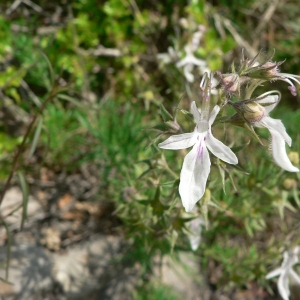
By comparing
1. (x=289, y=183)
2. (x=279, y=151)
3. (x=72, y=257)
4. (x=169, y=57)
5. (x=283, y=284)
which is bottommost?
(x=72, y=257)

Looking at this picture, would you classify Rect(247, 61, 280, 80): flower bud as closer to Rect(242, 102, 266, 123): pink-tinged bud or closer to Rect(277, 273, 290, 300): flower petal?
Rect(242, 102, 266, 123): pink-tinged bud

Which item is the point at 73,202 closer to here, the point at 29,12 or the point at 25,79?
the point at 25,79

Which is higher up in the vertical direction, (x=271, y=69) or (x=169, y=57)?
(x=271, y=69)

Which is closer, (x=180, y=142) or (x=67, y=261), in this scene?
(x=180, y=142)

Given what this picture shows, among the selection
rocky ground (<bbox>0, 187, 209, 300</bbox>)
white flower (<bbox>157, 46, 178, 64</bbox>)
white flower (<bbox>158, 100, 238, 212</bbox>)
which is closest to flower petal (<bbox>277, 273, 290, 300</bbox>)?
rocky ground (<bbox>0, 187, 209, 300</bbox>)

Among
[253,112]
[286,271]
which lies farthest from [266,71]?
[286,271]

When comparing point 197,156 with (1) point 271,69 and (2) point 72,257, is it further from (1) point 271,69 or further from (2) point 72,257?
(2) point 72,257

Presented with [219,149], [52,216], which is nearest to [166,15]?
[52,216]

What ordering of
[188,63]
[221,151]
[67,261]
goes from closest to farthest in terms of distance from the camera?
[221,151] → [188,63] → [67,261]
